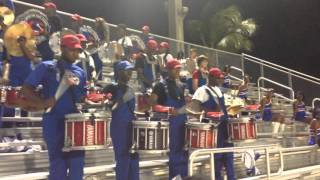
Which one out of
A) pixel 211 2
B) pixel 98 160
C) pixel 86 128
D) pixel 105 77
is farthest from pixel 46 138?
pixel 211 2

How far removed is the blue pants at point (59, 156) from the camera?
6.19 metres

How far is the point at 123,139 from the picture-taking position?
7.48 m

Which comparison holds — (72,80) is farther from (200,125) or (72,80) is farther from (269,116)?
(269,116)

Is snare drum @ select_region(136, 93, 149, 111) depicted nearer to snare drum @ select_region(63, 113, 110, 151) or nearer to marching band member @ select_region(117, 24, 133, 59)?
snare drum @ select_region(63, 113, 110, 151)

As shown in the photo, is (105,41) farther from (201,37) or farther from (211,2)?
(211,2)

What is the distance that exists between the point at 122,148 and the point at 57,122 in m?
1.33

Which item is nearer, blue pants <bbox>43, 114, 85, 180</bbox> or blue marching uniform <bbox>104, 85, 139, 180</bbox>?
blue pants <bbox>43, 114, 85, 180</bbox>


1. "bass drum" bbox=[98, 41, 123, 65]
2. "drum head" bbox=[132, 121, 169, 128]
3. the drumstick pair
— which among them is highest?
"bass drum" bbox=[98, 41, 123, 65]

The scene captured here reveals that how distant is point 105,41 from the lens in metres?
12.5

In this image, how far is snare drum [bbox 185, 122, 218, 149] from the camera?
8500 millimetres

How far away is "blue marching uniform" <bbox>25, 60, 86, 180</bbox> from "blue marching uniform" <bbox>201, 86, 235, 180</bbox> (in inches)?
126

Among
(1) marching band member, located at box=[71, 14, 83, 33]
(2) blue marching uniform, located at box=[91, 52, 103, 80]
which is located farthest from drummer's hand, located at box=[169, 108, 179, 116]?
(1) marching band member, located at box=[71, 14, 83, 33]

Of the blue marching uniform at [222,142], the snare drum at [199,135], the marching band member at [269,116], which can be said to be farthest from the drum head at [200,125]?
the marching band member at [269,116]

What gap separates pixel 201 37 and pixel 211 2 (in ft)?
10.1
